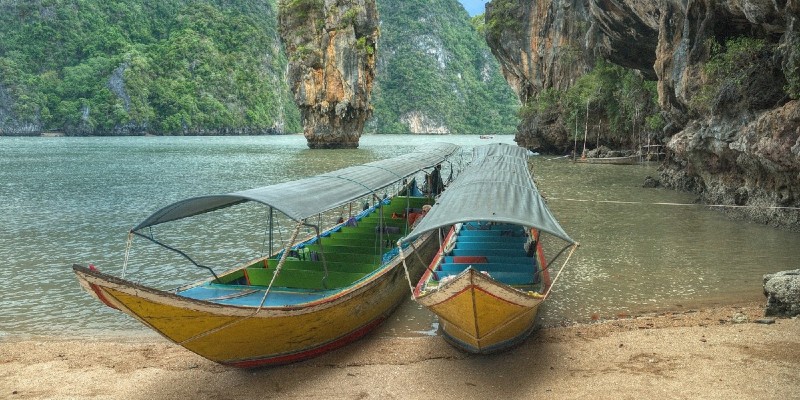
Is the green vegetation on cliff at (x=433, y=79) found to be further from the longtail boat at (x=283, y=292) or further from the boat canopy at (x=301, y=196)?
the longtail boat at (x=283, y=292)

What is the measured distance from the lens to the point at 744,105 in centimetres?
1404

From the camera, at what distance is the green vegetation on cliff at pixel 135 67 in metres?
91.4

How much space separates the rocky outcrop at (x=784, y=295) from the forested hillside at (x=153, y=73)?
3816 inches

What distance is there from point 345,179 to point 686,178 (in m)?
17.6

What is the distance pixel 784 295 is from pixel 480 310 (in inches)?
179

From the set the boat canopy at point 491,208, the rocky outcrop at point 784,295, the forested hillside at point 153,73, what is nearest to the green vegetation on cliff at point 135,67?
the forested hillside at point 153,73

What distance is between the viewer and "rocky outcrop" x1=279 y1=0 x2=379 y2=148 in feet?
188

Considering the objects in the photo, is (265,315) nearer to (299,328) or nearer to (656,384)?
(299,328)

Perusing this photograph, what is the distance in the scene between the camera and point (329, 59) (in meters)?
57.1

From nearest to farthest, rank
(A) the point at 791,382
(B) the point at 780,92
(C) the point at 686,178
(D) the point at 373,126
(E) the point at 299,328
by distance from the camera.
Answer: (A) the point at 791,382 → (E) the point at 299,328 → (B) the point at 780,92 → (C) the point at 686,178 → (D) the point at 373,126

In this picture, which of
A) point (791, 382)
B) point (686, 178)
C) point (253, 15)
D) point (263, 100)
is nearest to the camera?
point (791, 382)

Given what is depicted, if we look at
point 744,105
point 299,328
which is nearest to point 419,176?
point 744,105

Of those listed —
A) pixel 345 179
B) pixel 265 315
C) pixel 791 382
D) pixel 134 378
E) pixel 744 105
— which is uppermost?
pixel 744 105

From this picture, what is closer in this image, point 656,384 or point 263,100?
point 656,384
